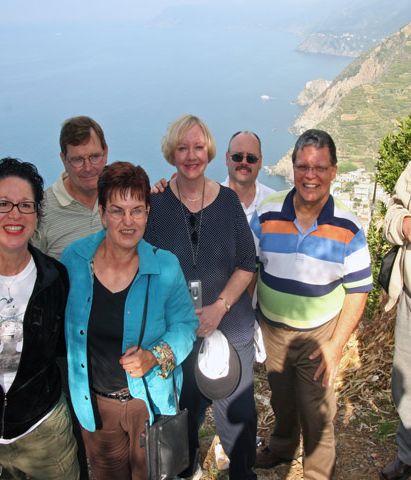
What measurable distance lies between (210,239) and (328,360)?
3.15 ft

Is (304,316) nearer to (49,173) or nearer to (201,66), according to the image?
(49,173)

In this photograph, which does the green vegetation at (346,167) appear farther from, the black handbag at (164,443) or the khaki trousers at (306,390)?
the black handbag at (164,443)

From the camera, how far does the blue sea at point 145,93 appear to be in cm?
7625

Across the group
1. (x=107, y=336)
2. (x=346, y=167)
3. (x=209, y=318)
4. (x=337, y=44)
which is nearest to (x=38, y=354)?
(x=107, y=336)

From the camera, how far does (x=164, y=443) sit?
205cm

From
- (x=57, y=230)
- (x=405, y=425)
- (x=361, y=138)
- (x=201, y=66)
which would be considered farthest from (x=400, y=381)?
(x=201, y=66)

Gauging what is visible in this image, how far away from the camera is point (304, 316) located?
2.54m

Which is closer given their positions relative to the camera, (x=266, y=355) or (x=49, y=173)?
(x=266, y=355)

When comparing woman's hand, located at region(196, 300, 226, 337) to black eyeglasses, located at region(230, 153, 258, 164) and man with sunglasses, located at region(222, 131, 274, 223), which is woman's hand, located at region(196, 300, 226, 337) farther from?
black eyeglasses, located at region(230, 153, 258, 164)

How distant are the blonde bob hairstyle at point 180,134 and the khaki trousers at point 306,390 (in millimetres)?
1151

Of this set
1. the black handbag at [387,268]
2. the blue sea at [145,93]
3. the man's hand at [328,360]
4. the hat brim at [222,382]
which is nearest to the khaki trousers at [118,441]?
the hat brim at [222,382]

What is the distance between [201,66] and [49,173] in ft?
325

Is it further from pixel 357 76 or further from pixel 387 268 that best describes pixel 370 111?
pixel 387 268

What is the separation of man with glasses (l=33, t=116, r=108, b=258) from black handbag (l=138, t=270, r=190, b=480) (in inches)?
32.1
